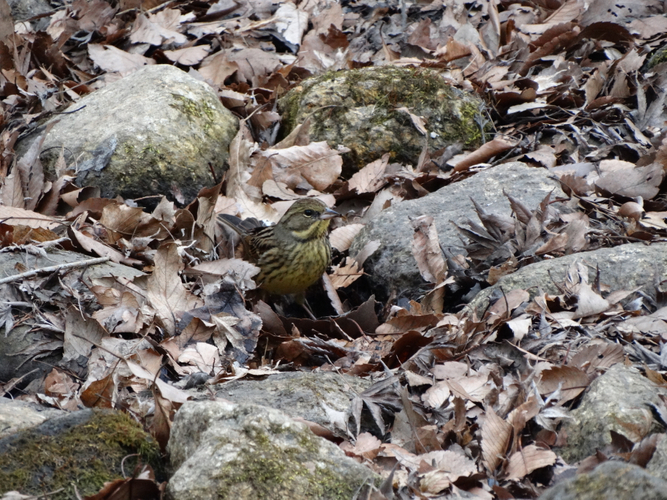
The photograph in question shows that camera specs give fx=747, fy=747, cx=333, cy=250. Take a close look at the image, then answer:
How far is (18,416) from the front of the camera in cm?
348

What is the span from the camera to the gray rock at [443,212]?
6137 mm

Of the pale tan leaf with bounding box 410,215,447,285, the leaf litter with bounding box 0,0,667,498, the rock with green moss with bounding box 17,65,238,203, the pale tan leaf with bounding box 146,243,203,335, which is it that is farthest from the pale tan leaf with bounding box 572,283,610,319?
the rock with green moss with bounding box 17,65,238,203

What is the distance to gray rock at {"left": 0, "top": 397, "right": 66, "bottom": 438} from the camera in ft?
11.0

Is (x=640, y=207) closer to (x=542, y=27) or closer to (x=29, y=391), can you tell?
(x=542, y=27)

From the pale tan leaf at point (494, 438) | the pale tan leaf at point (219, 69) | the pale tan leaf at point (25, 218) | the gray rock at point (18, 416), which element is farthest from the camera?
the pale tan leaf at point (219, 69)

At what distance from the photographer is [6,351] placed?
4992 mm

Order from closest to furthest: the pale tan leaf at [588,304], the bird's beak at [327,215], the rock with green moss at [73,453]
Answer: the rock with green moss at [73,453] < the pale tan leaf at [588,304] < the bird's beak at [327,215]

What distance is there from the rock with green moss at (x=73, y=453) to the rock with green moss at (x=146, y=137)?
386 centimetres

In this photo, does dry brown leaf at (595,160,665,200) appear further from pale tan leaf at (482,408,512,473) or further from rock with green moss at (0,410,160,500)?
rock with green moss at (0,410,160,500)

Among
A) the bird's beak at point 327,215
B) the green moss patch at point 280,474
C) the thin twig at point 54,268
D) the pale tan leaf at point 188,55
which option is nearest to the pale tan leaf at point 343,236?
the bird's beak at point 327,215

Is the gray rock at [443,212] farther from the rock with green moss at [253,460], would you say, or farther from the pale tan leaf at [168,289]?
the rock with green moss at [253,460]

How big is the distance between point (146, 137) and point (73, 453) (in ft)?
14.4

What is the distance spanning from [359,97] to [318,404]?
14.9 feet

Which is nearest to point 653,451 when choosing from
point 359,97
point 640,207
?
point 640,207
